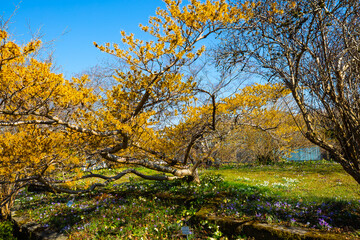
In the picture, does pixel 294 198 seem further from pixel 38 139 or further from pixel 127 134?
pixel 38 139

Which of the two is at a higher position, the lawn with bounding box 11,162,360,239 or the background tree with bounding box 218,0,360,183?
the background tree with bounding box 218,0,360,183

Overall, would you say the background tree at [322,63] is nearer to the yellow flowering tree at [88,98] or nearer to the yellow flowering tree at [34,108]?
the yellow flowering tree at [88,98]

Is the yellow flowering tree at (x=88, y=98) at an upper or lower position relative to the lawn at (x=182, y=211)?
upper

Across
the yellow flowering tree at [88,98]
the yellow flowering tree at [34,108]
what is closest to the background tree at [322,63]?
the yellow flowering tree at [88,98]

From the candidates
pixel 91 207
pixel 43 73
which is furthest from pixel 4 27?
pixel 91 207

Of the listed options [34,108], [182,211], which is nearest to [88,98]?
[34,108]

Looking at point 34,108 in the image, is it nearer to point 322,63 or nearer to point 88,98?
point 88,98

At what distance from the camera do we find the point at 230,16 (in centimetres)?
457

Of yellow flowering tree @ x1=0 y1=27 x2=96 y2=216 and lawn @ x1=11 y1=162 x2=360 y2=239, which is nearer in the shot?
yellow flowering tree @ x1=0 y1=27 x2=96 y2=216

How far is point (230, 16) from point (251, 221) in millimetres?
3826

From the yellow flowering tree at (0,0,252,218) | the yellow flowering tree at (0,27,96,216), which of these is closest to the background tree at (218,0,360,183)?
the yellow flowering tree at (0,0,252,218)

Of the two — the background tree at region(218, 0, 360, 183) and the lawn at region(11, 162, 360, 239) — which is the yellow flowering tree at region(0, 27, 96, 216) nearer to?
the lawn at region(11, 162, 360, 239)

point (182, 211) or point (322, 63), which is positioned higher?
point (322, 63)

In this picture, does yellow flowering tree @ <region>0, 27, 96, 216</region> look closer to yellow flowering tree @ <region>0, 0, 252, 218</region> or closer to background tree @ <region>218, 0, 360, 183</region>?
yellow flowering tree @ <region>0, 0, 252, 218</region>
